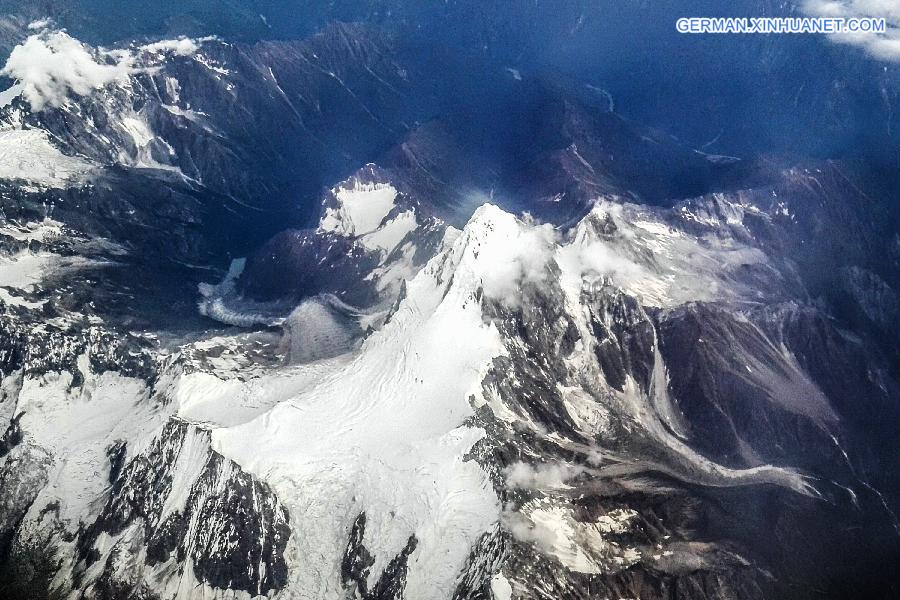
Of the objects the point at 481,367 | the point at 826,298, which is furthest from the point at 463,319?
the point at 826,298

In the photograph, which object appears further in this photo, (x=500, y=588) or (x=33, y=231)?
(x=33, y=231)

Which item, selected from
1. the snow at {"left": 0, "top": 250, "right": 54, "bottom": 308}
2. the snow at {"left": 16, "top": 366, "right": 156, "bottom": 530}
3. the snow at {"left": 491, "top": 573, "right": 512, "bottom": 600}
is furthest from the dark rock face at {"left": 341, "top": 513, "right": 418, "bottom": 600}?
the snow at {"left": 0, "top": 250, "right": 54, "bottom": 308}

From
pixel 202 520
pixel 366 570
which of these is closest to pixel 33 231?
pixel 202 520

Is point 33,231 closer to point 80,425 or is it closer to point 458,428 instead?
point 80,425

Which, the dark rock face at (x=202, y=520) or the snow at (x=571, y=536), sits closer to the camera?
the snow at (x=571, y=536)

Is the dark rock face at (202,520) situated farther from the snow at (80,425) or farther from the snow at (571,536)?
the snow at (571,536)

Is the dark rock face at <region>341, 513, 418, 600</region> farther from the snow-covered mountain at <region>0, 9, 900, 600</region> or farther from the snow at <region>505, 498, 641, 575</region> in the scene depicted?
the snow at <region>505, 498, 641, 575</region>

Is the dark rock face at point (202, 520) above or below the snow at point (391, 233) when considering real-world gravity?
above

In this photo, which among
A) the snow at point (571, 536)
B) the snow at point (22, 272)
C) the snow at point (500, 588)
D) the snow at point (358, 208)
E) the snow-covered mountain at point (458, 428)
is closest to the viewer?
the snow at point (500, 588)

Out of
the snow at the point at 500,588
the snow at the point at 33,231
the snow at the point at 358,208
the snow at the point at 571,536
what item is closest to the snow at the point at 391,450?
the snow at the point at 571,536
